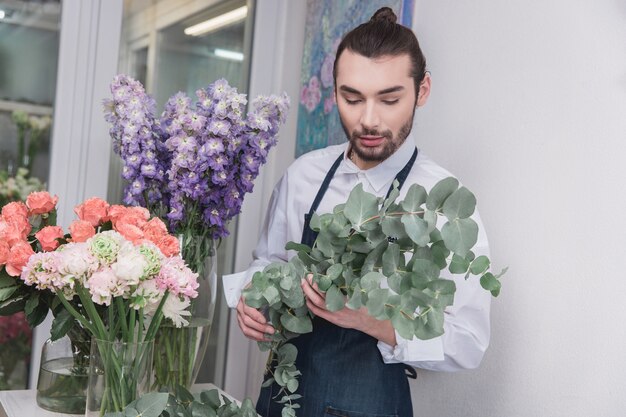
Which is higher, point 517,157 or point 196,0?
point 196,0

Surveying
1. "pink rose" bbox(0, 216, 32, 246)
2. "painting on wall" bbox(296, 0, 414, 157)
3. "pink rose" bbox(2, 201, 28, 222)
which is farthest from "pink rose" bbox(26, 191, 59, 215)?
"painting on wall" bbox(296, 0, 414, 157)

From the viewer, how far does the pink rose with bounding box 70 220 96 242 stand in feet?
4.19

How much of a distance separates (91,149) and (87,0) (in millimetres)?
476

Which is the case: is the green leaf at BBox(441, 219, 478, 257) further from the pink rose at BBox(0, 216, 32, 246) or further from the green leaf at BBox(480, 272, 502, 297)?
the pink rose at BBox(0, 216, 32, 246)

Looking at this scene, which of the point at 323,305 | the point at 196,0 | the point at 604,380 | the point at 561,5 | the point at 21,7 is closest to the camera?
the point at 323,305

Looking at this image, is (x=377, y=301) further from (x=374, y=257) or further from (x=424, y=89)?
(x=424, y=89)

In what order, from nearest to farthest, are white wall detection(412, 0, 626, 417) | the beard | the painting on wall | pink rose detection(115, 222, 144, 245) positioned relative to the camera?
pink rose detection(115, 222, 144, 245) < white wall detection(412, 0, 626, 417) < the beard < the painting on wall

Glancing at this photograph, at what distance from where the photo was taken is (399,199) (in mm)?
1647

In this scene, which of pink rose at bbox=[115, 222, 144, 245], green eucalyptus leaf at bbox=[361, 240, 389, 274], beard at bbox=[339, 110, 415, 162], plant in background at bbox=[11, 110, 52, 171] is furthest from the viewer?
plant in background at bbox=[11, 110, 52, 171]

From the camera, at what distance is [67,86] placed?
239cm

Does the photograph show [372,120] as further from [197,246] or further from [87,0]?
[87,0]

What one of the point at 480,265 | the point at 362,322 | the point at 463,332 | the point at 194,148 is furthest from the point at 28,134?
the point at 480,265

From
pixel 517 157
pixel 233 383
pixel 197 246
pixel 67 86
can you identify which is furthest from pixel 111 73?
pixel 517 157

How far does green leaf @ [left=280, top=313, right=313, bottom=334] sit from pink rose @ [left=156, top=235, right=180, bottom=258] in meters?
0.23
